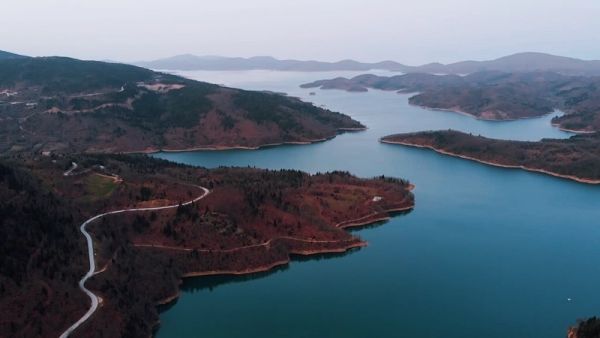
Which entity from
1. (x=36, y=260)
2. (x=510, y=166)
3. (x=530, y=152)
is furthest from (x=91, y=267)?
(x=530, y=152)

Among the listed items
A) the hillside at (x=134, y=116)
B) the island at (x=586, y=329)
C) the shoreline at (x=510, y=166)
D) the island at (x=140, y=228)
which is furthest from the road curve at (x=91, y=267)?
the hillside at (x=134, y=116)

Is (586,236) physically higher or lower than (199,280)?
higher

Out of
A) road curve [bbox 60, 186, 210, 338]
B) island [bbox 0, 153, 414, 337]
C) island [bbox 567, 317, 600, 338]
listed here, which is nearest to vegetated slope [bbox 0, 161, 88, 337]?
island [bbox 0, 153, 414, 337]

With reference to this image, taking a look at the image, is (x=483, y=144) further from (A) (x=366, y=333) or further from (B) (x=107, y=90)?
(B) (x=107, y=90)

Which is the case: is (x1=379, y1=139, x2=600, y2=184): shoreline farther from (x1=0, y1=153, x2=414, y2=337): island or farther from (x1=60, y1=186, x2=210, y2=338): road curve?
(x1=60, y1=186, x2=210, y2=338): road curve

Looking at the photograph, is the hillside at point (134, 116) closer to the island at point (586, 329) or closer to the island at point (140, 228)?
the island at point (140, 228)

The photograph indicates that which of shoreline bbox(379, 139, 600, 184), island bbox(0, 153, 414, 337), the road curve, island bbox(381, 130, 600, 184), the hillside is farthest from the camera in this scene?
the hillside

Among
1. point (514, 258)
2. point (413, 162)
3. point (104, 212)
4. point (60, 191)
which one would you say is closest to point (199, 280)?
point (104, 212)
